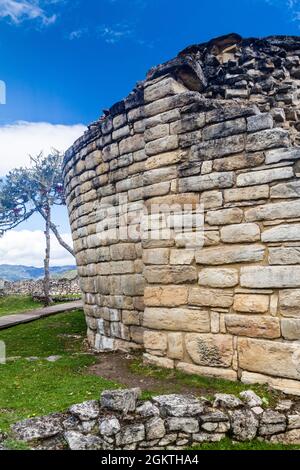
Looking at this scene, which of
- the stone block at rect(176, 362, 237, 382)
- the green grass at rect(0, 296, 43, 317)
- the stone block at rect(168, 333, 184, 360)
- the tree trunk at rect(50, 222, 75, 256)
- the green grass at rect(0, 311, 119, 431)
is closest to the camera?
the green grass at rect(0, 311, 119, 431)

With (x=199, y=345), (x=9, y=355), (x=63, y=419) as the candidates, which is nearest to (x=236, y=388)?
(x=199, y=345)

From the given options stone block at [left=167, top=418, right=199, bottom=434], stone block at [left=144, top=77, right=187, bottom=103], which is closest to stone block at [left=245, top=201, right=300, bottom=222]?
stone block at [left=144, top=77, right=187, bottom=103]

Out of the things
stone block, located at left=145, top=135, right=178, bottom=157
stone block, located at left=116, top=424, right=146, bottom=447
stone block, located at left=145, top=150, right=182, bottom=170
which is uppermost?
stone block, located at left=145, top=135, right=178, bottom=157

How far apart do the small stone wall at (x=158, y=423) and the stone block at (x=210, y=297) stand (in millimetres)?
1129

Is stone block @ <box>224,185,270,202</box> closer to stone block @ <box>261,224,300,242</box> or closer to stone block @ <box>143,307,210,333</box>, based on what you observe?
stone block @ <box>261,224,300,242</box>

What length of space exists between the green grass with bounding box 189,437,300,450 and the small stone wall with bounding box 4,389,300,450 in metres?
0.04

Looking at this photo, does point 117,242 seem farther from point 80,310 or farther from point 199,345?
point 80,310

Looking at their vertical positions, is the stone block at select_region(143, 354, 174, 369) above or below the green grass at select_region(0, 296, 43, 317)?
above

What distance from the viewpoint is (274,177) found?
4691mm

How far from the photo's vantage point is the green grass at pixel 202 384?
4379mm

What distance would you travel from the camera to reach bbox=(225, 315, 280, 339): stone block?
4.54 m

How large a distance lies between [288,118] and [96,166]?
3.37 metres

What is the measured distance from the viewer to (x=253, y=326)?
184 inches

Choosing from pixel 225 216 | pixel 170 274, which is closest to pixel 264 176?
pixel 225 216
